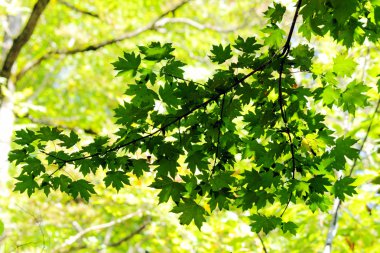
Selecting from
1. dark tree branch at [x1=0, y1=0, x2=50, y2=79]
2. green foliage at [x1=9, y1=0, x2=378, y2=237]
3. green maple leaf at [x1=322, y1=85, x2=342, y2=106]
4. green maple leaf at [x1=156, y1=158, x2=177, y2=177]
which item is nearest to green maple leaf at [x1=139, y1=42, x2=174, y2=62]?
green foliage at [x1=9, y1=0, x2=378, y2=237]

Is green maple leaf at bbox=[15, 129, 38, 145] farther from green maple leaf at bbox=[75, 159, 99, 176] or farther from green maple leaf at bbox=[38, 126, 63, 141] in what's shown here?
green maple leaf at bbox=[75, 159, 99, 176]

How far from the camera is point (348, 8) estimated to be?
4.18ft

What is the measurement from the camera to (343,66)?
6.45 feet

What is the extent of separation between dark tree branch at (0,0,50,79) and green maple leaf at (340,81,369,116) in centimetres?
548

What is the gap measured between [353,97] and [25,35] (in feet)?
20.5

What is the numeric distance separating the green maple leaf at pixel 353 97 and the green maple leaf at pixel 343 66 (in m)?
0.06

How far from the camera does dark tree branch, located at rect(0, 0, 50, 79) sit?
6223 millimetres

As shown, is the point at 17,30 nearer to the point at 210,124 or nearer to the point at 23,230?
the point at 23,230

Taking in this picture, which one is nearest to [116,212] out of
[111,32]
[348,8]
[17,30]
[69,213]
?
[69,213]

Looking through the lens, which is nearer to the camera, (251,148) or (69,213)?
(251,148)

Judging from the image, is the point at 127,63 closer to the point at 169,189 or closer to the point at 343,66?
the point at 169,189

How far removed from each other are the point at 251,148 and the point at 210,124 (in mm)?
245

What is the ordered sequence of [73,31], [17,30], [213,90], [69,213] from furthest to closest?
[73,31]
[69,213]
[17,30]
[213,90]

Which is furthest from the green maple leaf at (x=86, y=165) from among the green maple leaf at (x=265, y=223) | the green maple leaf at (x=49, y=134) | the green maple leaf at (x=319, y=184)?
the green maple leaf at (x=319, y=184)
